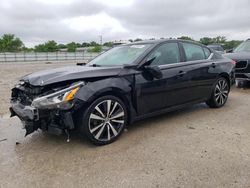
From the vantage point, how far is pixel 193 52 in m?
5.25

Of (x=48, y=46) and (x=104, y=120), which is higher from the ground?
(x=48, y=46)

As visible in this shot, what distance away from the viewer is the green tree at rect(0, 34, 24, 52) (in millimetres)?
57062

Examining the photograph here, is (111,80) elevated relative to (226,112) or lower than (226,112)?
elevated

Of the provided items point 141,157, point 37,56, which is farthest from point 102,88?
point 37,56

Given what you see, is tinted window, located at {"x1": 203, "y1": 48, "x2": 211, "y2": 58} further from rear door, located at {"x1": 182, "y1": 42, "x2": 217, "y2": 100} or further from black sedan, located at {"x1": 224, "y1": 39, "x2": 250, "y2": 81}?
black sedan, located at {"x1": 224, "y1": 39, "x2": 250, "y2": 81}

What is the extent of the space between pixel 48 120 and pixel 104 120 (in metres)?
0.78

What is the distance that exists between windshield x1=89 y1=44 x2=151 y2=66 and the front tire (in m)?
0.86

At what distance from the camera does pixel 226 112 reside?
5410 mm

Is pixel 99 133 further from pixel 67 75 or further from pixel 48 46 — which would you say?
pixel 48 46

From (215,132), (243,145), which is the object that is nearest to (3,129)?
(215,132)

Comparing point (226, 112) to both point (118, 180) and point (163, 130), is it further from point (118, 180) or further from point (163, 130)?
point (118, 180)

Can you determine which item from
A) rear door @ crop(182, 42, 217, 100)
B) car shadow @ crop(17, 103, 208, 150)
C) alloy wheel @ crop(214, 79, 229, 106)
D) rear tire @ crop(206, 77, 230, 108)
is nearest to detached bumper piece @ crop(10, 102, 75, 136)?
car shadow @ crop(17, 103, 208, 150)

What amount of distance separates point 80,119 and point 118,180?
103 cm

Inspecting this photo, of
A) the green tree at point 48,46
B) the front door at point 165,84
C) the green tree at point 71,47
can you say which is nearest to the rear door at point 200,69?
the front door at point 165,84
